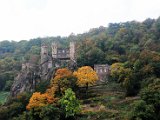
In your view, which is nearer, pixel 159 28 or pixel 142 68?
pixel 142 68

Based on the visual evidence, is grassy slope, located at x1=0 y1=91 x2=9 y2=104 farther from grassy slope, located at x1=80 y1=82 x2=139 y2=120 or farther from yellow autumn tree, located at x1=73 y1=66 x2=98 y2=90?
grassy slope, located at x1=80 y1=82 x2=139 y2=120

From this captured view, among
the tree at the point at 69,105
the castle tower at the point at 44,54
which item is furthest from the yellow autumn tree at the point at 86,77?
the castle tower at the point at 44,54

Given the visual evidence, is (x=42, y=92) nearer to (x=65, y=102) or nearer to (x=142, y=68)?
(x=65, y=102)

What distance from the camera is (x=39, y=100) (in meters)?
66.0

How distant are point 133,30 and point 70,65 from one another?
26706 mm

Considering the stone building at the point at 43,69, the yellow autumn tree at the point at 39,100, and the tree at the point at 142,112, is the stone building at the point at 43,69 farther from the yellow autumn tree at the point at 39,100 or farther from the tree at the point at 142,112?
the tree at the point at 142,112

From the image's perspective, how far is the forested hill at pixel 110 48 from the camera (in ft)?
284

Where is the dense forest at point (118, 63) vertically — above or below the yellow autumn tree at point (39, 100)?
above

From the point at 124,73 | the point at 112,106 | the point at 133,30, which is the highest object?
the point at 133,30

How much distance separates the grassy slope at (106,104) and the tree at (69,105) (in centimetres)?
170

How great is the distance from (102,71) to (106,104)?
51.0ft

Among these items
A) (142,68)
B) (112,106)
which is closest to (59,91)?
(112,106)

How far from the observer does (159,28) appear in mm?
99188

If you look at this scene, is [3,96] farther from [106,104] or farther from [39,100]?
[106,104]
